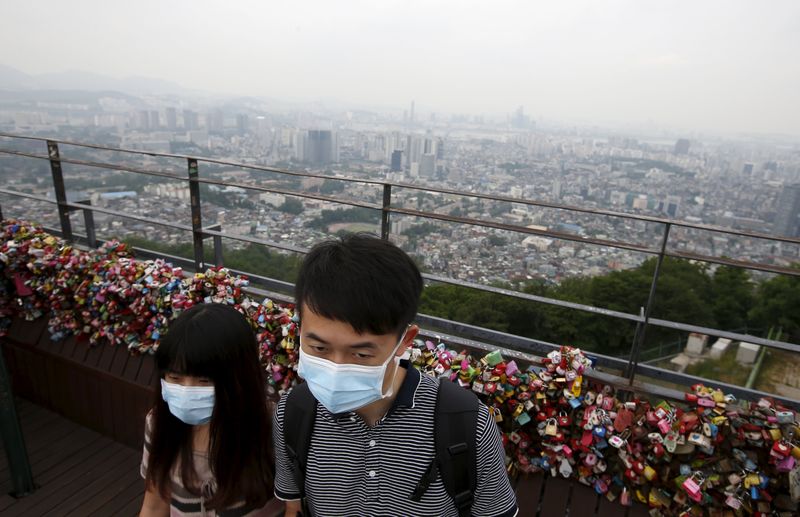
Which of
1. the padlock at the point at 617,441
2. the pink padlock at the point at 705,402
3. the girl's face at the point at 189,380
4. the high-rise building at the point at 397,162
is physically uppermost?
the high-rise building at the point at 397,162

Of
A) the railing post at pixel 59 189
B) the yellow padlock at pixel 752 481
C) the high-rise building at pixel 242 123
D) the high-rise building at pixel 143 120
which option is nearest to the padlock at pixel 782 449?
the yellow padlock at pixel 752 481

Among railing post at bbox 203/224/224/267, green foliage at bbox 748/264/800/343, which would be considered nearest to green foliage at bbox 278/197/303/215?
railing post at bbox 203/224/224/267

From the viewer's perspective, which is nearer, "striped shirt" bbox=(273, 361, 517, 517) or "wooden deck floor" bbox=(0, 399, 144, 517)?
"striped shirt" bbox=(273, 361, 517, 517)

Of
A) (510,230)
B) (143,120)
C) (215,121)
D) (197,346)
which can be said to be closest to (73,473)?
(197,346)

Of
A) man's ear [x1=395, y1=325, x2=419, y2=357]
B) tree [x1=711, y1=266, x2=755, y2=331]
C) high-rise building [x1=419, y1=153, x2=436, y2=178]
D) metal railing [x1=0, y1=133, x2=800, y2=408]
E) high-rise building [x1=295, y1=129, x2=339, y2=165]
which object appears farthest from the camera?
high-rise building [x1=419, y1=153, x2=436, y2=178]

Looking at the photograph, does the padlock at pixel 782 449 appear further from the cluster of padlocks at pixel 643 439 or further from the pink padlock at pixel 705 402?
the pink padlock at pixel 705 402

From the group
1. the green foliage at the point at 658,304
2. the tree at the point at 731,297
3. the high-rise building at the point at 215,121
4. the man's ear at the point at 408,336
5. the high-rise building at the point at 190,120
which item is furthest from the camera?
the high-rise building at the point at 190,120

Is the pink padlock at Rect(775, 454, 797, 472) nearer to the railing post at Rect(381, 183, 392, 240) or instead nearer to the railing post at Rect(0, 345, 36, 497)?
the railing post at Rect(381, 183, 392, 240)

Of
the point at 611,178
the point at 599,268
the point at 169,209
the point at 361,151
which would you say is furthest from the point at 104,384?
the point at 611,178
